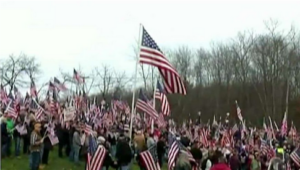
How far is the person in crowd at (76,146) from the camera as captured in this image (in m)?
21.3

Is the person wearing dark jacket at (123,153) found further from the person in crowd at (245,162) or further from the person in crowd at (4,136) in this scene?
the person in crowd at (245,162)

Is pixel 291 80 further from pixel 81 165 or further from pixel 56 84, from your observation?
pixel 81 165

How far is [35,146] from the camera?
17891 millimetres

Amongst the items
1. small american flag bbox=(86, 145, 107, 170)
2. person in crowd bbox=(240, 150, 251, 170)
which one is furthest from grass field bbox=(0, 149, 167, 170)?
person in crowd bbox=(240, 150, 251, 170)

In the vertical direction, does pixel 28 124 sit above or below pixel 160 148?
above

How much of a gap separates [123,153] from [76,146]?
4220 mm

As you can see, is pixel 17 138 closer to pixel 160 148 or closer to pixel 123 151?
pixel 123 151

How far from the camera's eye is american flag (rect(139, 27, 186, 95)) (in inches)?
584

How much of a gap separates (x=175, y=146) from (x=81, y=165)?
6844 millimetres

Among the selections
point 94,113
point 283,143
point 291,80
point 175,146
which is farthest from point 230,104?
point 175,146

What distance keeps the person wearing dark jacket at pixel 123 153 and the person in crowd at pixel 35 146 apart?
7.74ft

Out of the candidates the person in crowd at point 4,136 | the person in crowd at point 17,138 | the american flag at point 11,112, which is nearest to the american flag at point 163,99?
the person in crowd at point 17,138

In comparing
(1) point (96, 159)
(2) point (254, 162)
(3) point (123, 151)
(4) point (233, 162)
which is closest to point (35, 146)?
(3) point (123, 151)

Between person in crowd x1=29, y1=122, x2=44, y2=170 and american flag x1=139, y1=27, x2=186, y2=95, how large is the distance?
4250mm
